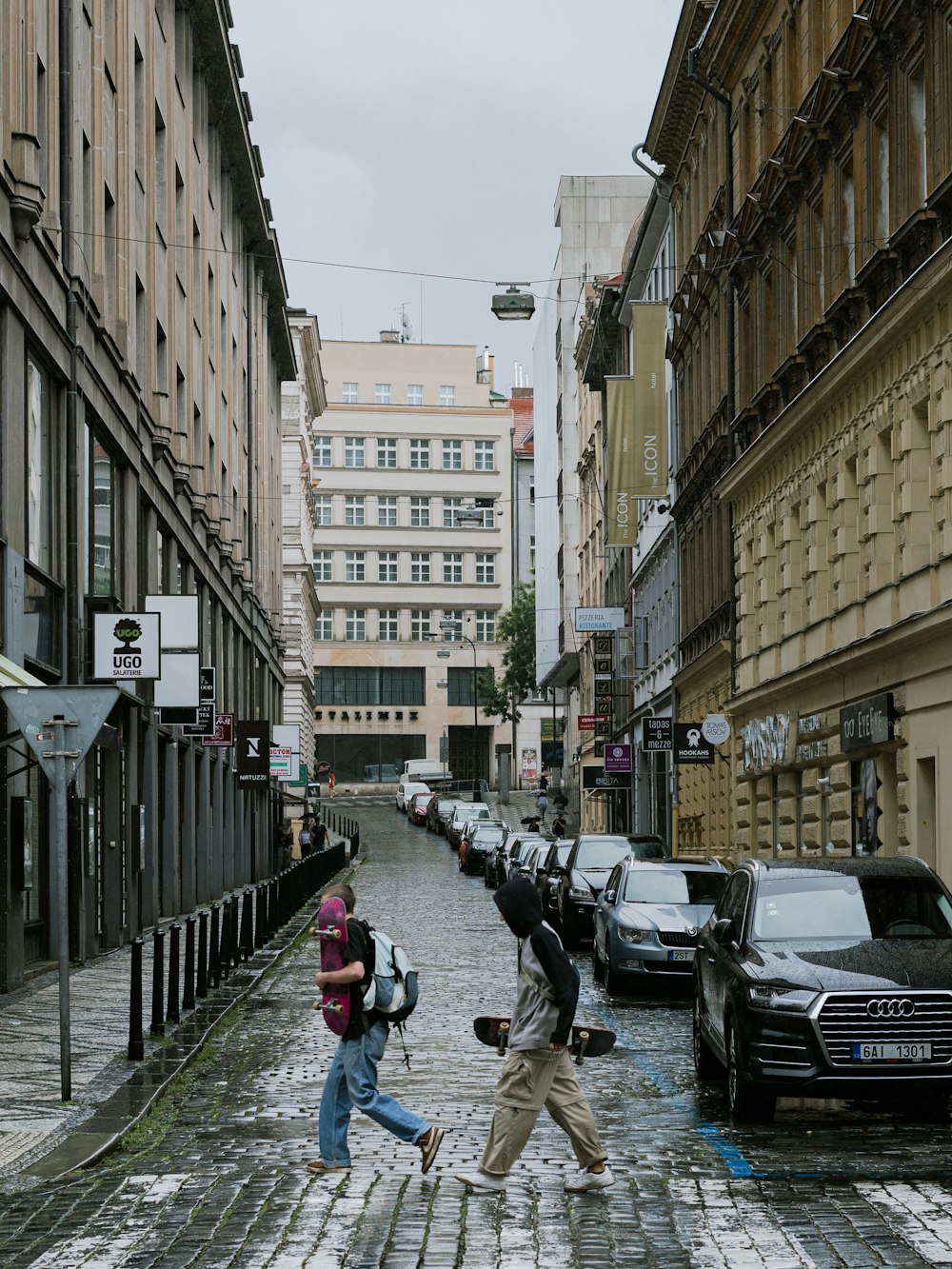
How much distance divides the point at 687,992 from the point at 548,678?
7606 cm

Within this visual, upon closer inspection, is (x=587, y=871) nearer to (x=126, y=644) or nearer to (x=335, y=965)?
(x=126, y=644)

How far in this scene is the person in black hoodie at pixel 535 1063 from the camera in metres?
9.58

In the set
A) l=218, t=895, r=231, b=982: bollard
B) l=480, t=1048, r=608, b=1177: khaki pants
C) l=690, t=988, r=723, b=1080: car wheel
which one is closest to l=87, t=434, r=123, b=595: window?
l=218, t=895, r=231, b=982: bollard

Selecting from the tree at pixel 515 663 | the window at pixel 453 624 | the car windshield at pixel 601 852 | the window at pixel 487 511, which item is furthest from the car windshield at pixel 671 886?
the window at pixel 487 511

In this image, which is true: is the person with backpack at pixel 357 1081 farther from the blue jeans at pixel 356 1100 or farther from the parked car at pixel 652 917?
the parked car at pixel 652 917

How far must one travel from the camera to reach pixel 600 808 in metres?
72.4

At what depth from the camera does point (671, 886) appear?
21656 millimetres

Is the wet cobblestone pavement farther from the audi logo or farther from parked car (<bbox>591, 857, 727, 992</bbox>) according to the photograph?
parked car (<bbox>591, 857, 727, 992</bbox>)

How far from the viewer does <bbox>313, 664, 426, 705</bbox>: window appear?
127938mm

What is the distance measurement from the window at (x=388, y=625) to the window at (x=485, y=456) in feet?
37.2

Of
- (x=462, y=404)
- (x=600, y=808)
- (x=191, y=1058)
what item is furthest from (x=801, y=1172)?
(x=462, y=404)

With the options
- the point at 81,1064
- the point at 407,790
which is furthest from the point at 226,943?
the point at 407,790

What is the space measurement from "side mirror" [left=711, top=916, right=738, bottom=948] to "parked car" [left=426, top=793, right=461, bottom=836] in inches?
2629

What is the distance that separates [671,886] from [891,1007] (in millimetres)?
10443
